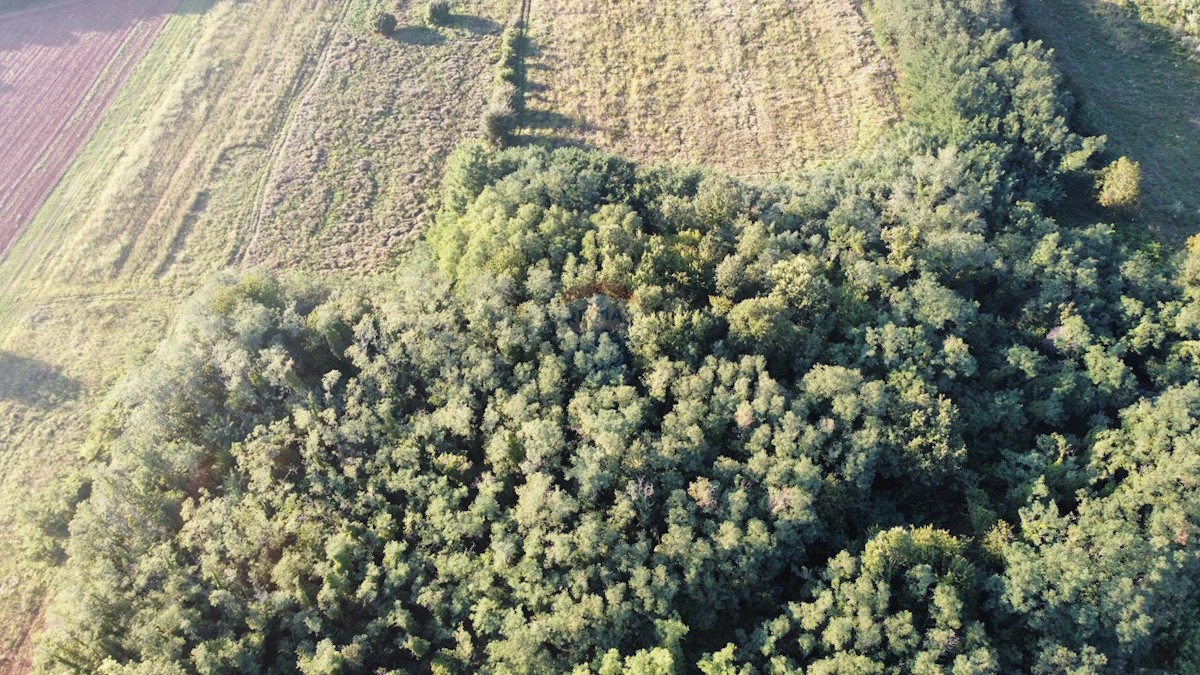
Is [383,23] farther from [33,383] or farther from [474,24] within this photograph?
[33,383]

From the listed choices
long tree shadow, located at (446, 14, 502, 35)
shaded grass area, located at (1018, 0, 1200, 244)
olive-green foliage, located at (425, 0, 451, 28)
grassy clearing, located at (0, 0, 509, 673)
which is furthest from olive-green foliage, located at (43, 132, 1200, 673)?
olive-green foliage, located at (425, 0, 451, 28)

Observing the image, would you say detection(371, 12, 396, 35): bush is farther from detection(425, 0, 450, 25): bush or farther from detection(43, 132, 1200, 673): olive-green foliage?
detection(43, 132, 1200, 673): olive-green foliage

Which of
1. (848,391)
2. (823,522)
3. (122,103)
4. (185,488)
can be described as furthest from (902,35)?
(122,103)

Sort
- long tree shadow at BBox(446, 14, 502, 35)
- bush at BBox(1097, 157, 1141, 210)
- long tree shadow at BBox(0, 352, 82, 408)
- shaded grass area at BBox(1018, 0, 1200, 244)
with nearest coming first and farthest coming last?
long tree shadow at BBox(0, 352, 82, 408), bush at BBox(1097, 157, 1141, 210), shaded grass area at BBox(1018, 0, 1200, 244), long tree shadow at BBox(446, 14, 502, 35)

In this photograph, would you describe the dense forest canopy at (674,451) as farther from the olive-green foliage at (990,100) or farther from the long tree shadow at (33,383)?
the long tree shadow at (33,383)

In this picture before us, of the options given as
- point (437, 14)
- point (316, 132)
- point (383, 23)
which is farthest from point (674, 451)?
point (383, 23)

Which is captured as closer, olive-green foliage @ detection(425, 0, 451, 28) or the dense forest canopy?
the dense forest canopy
